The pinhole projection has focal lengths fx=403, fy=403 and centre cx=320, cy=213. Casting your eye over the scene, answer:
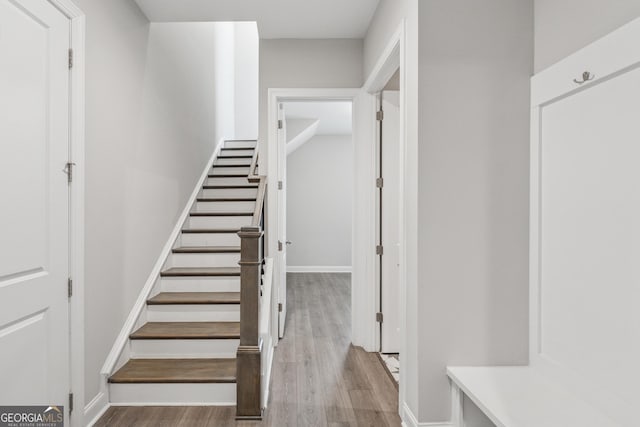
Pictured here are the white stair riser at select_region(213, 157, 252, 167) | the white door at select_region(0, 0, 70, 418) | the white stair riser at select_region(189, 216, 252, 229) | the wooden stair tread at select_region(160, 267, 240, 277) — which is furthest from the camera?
the white stair riser at select_region(213, 157, 252, 167)

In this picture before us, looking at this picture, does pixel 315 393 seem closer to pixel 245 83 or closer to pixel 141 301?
pixel 141 301

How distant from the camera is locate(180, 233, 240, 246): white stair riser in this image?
12.5 feet

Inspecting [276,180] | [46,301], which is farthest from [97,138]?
[276,180]

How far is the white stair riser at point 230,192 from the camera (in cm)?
448

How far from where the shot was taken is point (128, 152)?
8.88 feet

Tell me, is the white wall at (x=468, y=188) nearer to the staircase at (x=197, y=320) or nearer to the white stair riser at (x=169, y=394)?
the staircase at (x=197, y=320)

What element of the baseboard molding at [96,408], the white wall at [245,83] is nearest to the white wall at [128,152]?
the baseboard molding at [96,408]

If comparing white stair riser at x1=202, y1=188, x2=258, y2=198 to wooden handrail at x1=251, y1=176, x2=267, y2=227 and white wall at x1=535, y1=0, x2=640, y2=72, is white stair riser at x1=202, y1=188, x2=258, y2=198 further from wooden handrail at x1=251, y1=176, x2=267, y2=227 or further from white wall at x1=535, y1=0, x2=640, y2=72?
white wall at x1=535, y1=0, x2=640, y2=72

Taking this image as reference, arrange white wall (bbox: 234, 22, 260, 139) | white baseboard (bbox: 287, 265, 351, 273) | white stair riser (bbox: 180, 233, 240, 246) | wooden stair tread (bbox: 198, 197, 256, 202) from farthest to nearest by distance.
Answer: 1. white baseboard (bbox: 287, 265, 351, 273)
2. white wall (bbox: 234, 22, 260, 139)
3. wooden stair tread (bbox: 198, 197, 256, 202)
4. white stair riser (bbox: 180, 233, 240, 246)

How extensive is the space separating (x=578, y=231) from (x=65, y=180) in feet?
7.68

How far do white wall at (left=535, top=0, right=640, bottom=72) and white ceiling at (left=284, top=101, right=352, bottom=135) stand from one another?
3.23 metres

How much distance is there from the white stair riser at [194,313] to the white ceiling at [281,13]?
2151 mm

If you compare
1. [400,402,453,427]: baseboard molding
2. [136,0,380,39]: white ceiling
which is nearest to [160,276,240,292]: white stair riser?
[400,402,453,427]: baseboard molding

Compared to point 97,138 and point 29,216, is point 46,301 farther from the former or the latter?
point 97,138
